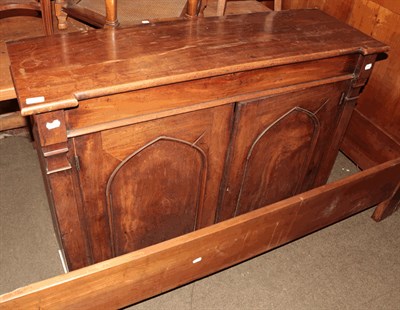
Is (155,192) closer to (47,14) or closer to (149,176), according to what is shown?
(149,176)

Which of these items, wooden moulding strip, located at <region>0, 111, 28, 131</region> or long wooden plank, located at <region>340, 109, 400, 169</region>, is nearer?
long wooden plank, located at <region>340, 109, 400, 169</region>

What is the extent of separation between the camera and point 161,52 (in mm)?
1150

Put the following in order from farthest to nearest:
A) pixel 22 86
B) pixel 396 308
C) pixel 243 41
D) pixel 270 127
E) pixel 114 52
→ pixel 396 308
pixel 270 127
pixel 243 41
pixel 114 52
pixel 22 86

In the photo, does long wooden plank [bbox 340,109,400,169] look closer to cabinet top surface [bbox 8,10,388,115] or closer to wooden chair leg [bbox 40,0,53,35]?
cabinet top surface [bbox 8,10,388,115]

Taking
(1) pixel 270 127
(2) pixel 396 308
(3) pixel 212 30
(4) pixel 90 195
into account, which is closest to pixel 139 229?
(4) pixel 90 195

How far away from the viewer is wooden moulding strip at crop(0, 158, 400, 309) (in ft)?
3.25

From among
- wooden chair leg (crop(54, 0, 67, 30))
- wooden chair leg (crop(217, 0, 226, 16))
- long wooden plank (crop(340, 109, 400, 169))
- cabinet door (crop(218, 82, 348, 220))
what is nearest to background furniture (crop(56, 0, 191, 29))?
wooden chair leg (crop(54, 0, 67, 30))

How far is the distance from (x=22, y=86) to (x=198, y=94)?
0.46m

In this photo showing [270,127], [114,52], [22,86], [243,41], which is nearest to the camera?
[22,86]

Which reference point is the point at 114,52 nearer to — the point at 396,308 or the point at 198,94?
the point at 198,94

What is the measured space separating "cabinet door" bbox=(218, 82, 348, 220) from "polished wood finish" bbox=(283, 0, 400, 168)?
298 mm

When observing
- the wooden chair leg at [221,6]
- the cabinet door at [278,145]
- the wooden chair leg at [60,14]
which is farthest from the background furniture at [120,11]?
the cabinet door at [278,145]

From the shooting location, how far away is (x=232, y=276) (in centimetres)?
160

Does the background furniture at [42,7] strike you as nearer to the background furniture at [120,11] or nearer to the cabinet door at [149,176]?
the background furniture at [120,11]
